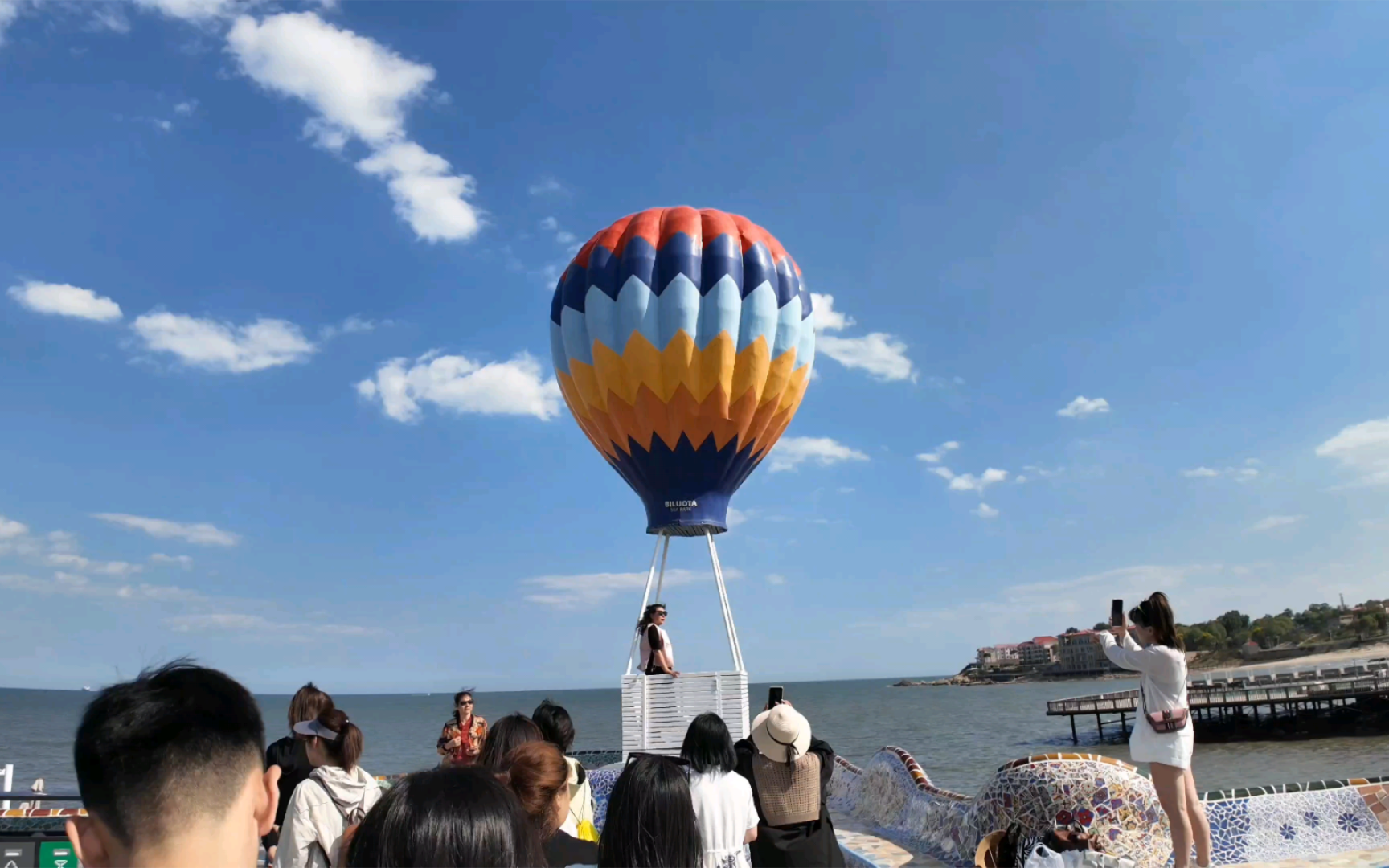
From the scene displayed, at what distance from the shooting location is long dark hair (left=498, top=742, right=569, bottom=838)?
326 centimetres

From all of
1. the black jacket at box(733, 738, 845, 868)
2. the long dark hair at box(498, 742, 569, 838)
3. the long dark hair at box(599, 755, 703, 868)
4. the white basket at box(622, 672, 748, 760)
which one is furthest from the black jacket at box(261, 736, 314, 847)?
the white basket at box(622, 672, 748, 760)

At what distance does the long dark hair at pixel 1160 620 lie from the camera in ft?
19.3

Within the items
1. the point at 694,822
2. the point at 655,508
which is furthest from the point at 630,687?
the point at 694,822

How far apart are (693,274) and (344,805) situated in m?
10.2

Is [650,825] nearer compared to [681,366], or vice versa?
[650,825]

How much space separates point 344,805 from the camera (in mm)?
4035

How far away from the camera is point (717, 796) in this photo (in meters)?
4.36

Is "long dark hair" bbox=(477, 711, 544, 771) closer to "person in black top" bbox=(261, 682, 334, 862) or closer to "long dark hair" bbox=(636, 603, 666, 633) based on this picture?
"person in black top" bbox=(261, 682, 334, 862)

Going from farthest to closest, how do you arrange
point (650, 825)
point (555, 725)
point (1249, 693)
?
point (1249, 693) < point (555, 725) < point (650, 825)

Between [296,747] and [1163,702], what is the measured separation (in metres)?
5.34

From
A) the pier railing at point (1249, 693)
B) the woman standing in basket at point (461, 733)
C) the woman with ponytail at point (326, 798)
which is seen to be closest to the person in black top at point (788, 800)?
the woman with ponytail at point (326, 798)

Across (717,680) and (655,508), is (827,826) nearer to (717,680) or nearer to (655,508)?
(717,680)

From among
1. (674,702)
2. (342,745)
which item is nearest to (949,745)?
(674,702)

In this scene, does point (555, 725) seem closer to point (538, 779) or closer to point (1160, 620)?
point (538, 779)
